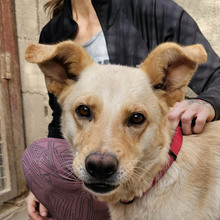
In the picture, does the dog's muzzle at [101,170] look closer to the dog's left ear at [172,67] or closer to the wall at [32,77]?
the dog's left ear at [172,67]

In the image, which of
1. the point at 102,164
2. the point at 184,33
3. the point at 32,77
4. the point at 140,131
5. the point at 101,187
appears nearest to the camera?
the point at 102,164

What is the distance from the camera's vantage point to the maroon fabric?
204cm

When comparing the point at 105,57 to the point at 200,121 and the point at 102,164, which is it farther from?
the point at 102,164

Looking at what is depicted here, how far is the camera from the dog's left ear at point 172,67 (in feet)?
4.75

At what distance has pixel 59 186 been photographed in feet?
6.77

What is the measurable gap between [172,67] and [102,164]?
0.73 metres

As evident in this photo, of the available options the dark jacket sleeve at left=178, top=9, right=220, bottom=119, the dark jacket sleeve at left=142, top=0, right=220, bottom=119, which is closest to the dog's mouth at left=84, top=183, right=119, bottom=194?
the dark jacket sleeve at left=178, top=9, right=220, bottom=119

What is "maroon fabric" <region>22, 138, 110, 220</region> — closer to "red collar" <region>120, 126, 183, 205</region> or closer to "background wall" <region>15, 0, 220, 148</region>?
"red collar" <region>120, 126, 183, 205</region>

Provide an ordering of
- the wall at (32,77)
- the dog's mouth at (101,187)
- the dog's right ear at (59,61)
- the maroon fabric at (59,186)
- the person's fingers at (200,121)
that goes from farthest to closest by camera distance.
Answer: the wall at (32,77), the maroon fabric at (59,186), the person's fingers at (200,121), the dog's right ear at (59,61), the dog's mouth at (101,187)

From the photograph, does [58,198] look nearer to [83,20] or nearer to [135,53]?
[135,53]

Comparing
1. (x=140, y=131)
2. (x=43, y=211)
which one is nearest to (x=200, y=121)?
(x=140, y=131)

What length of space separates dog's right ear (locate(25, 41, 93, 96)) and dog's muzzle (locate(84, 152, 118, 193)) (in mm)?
613

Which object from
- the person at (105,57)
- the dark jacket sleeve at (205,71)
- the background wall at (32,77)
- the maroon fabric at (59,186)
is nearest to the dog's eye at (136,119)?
the person at (105,57)

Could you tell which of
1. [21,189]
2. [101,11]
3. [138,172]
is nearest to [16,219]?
[21,189]
